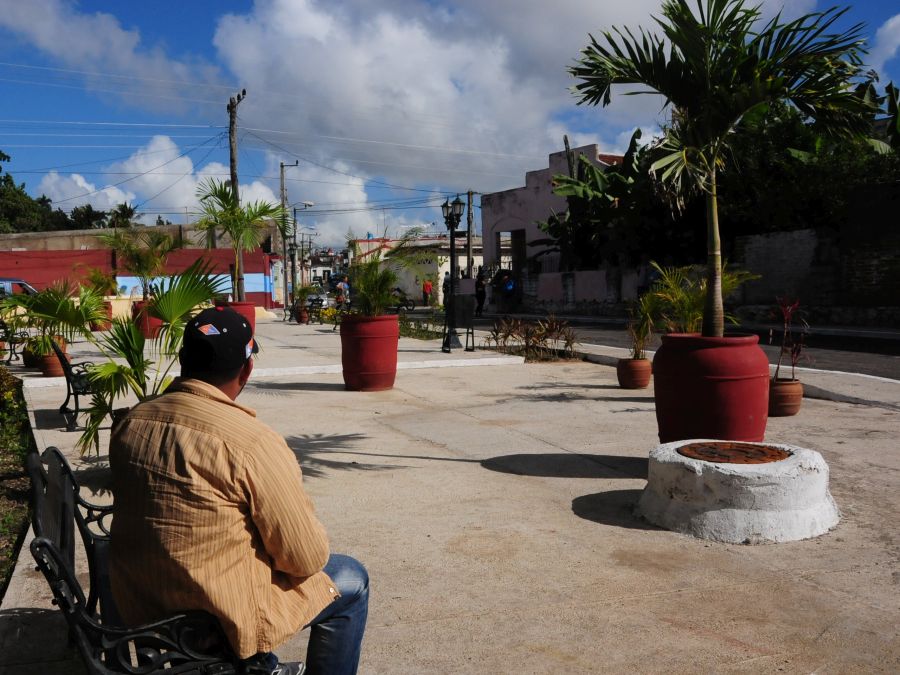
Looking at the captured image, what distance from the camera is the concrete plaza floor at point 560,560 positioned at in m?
3.27

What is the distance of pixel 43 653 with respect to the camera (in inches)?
128

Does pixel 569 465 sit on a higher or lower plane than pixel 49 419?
lower

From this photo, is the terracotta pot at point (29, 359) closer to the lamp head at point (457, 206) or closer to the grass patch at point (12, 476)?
the grass patch at point (12, 476)

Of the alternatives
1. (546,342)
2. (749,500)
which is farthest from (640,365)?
(749,500)

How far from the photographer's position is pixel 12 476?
6375mm

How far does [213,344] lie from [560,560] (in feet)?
8.45

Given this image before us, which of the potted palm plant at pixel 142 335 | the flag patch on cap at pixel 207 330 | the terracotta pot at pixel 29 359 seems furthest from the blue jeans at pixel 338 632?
the terracotta pot at pixel 29 359

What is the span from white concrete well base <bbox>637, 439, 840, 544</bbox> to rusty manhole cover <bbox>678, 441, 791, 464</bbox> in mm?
105

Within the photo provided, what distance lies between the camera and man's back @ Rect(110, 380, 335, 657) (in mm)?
2129

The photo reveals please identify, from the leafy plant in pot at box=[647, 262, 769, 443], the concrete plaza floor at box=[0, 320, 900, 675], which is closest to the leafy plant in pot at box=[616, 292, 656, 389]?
the concrete plaza floor at box=[0, 320, 900, 675]

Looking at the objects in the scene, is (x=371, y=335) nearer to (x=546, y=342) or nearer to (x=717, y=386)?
(x=546, y=342)

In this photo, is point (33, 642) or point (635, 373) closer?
point (33, 642)

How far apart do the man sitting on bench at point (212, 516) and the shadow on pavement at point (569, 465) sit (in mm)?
4035

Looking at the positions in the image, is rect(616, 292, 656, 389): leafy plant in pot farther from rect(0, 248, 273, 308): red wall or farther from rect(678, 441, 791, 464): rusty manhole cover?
rect(0, 248, 273, 308): red wall
